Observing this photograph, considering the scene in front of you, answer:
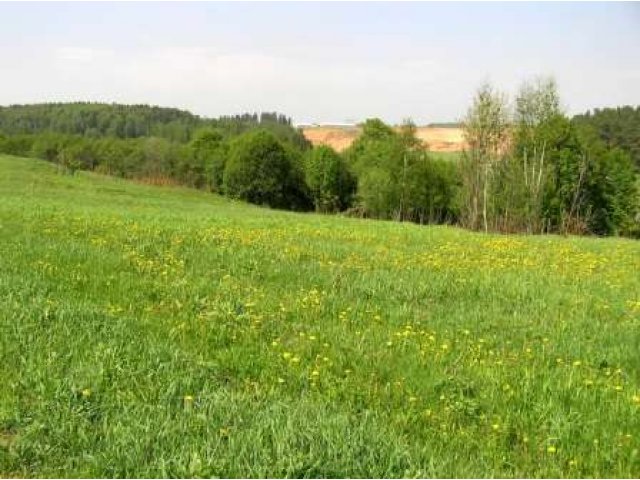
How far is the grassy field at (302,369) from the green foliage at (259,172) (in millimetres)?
74839

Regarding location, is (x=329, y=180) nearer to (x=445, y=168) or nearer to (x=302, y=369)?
(x=445, y=168)

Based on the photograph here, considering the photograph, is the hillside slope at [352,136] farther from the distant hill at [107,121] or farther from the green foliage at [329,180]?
the distant hill at [107,121]

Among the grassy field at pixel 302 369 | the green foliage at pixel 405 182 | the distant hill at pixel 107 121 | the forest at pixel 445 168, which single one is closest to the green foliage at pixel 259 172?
the forest at pixel 445 168

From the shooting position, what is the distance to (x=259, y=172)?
283ft

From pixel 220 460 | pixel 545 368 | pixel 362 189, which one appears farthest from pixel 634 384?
pixel 362 189

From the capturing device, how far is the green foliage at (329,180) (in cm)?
8744

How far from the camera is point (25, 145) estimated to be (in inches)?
4574

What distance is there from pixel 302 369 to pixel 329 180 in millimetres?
81950

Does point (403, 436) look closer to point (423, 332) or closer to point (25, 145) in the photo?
point (423, 332)

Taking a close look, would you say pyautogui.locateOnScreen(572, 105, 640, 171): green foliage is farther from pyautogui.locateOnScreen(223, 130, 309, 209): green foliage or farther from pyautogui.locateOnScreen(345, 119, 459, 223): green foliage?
pyautogui.locateOnScreen(223, 130, 309, 209): green foliage

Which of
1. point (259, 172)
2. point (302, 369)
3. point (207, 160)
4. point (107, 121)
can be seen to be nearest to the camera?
point (302, 369)

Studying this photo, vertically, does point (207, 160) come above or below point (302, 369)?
above

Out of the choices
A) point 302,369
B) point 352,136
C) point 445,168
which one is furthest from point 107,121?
point 302,369

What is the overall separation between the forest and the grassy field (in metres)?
30.8
